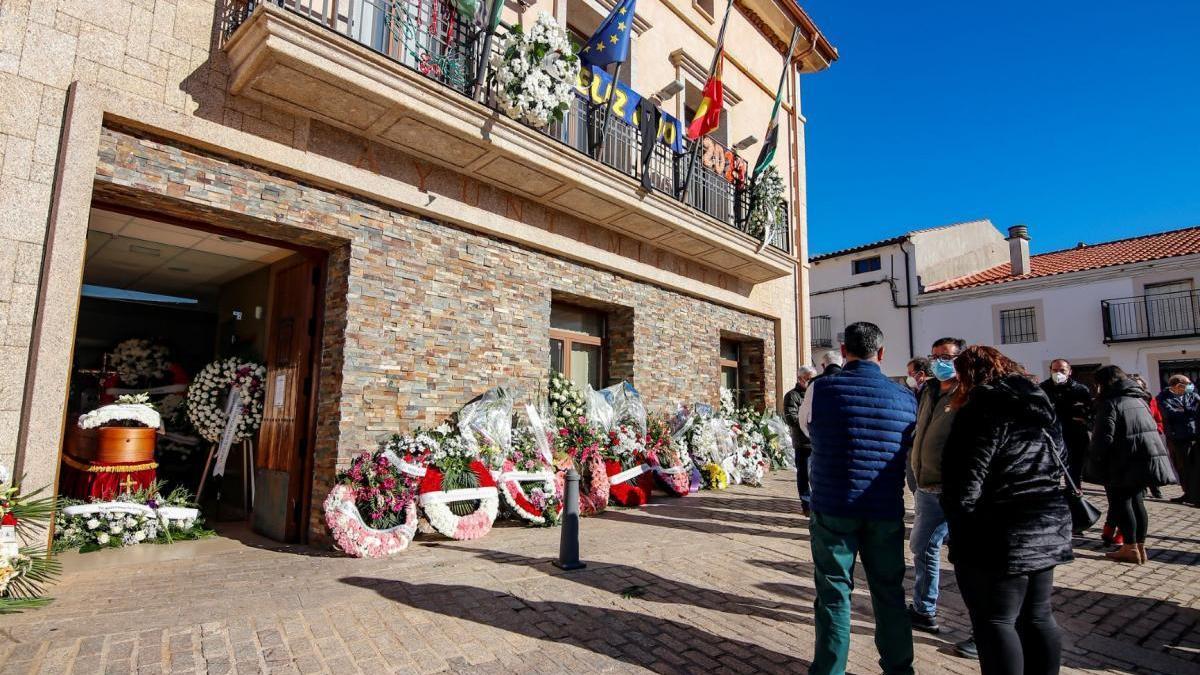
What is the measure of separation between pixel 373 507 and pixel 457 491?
815 mm

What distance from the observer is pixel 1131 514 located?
5531 mm

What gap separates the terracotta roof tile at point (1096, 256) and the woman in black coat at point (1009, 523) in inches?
894

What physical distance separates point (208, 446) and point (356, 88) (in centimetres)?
574

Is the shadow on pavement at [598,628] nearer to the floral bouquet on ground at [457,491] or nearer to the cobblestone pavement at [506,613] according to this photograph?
the cobblestone pavement at [506,613]

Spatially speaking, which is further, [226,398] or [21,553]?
[226,398]

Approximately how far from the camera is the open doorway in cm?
643

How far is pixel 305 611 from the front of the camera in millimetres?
3918

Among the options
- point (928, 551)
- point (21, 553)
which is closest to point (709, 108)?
point (928, 551)

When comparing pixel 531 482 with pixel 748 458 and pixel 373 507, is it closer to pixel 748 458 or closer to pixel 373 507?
pixel 373 507

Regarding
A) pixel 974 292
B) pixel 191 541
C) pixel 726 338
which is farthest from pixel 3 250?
pixel 974 292

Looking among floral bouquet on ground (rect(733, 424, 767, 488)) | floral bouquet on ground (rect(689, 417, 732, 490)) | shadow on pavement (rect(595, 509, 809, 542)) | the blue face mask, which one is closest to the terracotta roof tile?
→ floral bouquet on ground (rect(733, 424, 767, 488))

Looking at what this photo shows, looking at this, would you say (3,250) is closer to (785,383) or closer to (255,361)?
(255,361)

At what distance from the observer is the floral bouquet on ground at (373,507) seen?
17.9 ft

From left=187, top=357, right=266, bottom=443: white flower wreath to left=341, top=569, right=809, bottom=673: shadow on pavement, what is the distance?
4.00 m
